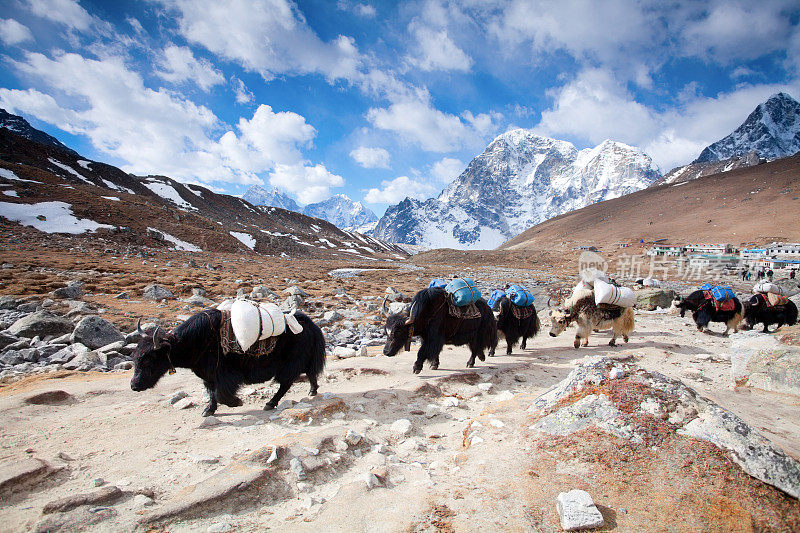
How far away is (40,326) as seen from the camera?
22.1ft

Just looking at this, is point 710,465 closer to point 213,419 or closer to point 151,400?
point 213,419

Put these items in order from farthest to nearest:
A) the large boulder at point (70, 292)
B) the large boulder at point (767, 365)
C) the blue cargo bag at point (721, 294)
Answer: the large boulder at point (70, 292)
the blue cargo bag at point (721, 294)
the large boulder at point (767, 365)

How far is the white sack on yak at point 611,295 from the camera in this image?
310 inches

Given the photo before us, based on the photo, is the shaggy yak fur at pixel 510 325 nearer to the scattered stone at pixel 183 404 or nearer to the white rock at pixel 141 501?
the scattered stone at pixel 183 404

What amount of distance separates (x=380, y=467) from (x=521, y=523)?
1.23 metres

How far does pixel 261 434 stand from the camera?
3588mm

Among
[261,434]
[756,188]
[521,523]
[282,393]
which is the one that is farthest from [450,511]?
[756,188]

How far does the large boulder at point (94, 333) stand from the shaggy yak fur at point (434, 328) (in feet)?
17.8

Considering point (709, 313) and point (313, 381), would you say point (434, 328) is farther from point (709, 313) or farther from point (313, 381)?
point (709, 313)

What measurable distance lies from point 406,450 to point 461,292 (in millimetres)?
3452

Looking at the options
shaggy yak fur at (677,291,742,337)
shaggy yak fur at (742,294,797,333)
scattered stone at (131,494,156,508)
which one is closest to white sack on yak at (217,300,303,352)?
scattered stone at (131,494,156,508)

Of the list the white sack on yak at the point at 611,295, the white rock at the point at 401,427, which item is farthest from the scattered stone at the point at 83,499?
the white sack on yak at the point at 611,295

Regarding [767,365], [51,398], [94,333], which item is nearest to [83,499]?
[51,398]

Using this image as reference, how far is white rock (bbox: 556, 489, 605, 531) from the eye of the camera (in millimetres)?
2039
